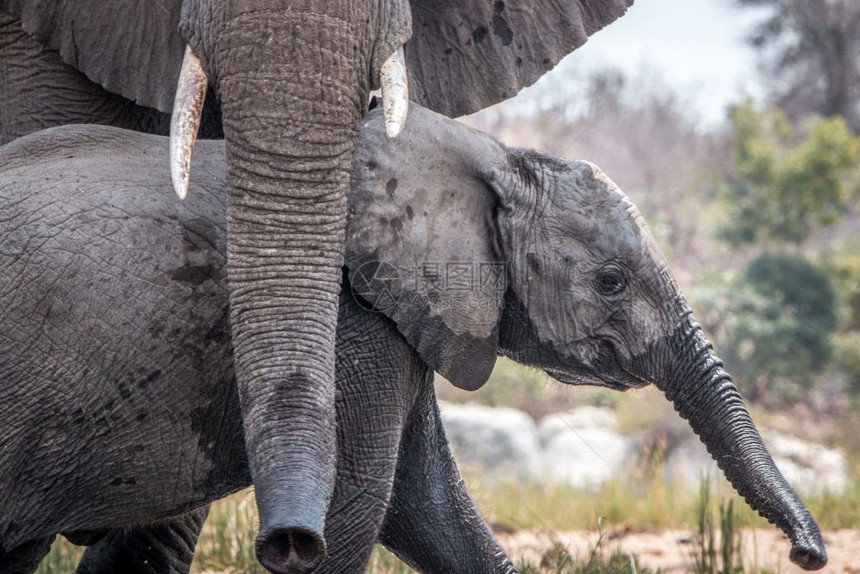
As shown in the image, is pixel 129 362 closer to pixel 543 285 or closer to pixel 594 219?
pixel 543 285

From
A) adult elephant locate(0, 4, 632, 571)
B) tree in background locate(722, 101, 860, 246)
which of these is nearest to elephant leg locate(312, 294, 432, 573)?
adult elephant locate(0, 4, 632, 571)

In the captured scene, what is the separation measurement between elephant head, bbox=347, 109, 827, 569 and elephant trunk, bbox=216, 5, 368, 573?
1.35 feet

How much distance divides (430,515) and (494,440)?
25.6 ft

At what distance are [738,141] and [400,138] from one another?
490 inches

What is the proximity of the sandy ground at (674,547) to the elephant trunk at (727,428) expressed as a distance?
1711 millimetres

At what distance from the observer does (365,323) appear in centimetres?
343

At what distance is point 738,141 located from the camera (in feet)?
50.1

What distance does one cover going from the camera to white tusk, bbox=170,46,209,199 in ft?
9.64

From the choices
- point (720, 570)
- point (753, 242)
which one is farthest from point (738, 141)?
point (720, 570)

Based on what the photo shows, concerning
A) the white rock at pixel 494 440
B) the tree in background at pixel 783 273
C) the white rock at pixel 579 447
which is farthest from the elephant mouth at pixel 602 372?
the tree in background at pixel 783 273

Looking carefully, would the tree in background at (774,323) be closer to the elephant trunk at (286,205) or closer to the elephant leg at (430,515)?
the elephant leg at (430,515)

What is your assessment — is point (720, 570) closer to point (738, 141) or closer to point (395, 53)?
point (395, 53)

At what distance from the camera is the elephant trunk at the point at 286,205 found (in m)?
2.92

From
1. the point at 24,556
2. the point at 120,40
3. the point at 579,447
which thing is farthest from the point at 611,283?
the point at 579,447
